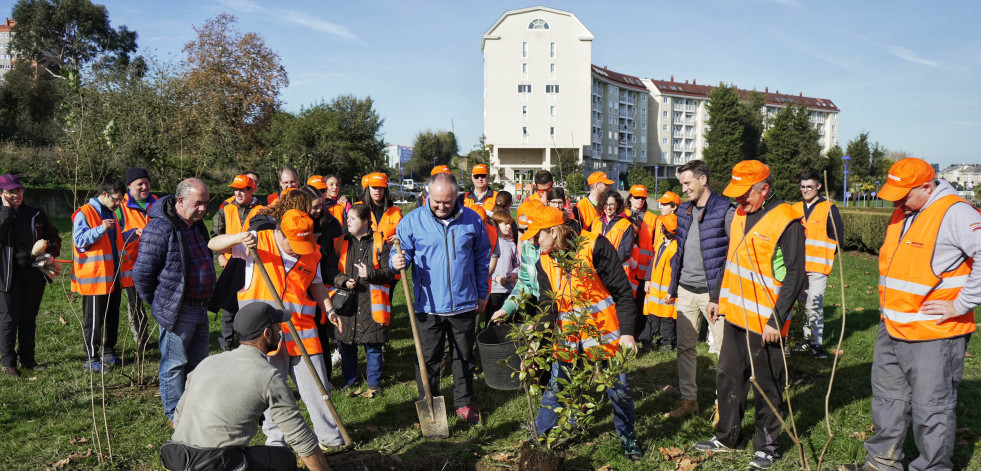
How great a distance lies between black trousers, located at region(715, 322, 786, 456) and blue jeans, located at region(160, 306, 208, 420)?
4171mm

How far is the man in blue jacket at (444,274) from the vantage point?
5.05 meters

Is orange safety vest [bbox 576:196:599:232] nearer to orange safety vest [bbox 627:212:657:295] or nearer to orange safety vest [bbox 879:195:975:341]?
orange safety vest [bbox 627:212:657:295]

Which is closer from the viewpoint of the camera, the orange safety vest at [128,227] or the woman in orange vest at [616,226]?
the orange safety vest at [128,227]

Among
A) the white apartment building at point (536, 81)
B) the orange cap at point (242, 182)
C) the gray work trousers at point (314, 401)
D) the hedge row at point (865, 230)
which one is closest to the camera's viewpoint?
the gray work trousers at point (314, 401)

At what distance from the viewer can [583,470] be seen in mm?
4258

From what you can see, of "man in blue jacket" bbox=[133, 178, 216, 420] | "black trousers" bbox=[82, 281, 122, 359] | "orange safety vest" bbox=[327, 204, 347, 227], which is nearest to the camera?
"man in blue jacket" bbox=[133, 178, 216, 420]

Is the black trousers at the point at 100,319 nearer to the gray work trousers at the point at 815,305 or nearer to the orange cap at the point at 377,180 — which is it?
the orange cap at the point at 377,180

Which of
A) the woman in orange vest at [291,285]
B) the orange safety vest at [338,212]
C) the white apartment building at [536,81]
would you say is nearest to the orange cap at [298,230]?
the woman in orange vest at [291,285]

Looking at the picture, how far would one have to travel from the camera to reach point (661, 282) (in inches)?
267

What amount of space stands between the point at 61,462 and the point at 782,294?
212 inches

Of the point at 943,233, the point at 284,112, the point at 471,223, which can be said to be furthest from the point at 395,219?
the point at 284,112

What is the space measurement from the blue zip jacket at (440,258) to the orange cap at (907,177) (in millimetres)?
3106

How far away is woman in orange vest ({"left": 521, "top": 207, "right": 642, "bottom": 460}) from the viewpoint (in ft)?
13.6

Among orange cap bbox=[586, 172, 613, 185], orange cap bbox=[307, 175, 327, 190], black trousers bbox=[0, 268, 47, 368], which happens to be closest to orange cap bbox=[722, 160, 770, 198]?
orange cap bbox=[586, 172, 613, 185]
